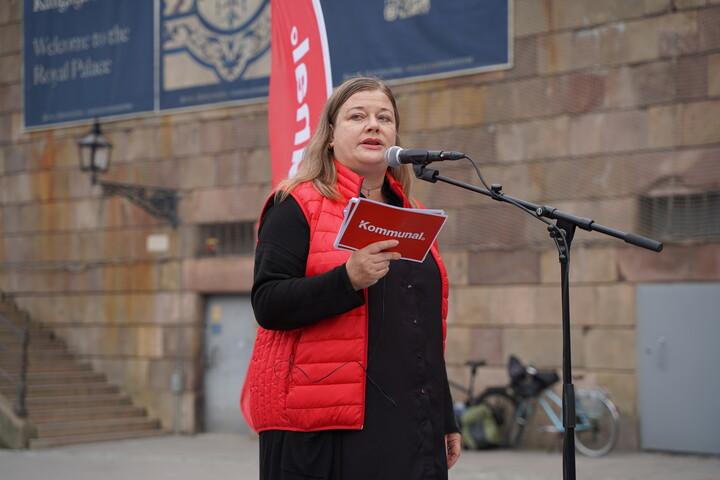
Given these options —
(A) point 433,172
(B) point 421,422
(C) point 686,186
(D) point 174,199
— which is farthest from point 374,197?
(D) point 174,199

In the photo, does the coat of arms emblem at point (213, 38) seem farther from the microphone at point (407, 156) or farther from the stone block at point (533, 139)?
the microphone at point (407, 156)

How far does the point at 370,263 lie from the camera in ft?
10.2

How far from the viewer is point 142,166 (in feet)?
50.4

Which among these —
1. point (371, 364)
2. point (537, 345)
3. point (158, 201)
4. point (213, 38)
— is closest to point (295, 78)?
point (371, 364)

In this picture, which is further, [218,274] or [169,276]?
[169,276]

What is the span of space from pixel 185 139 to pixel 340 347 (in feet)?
39.4

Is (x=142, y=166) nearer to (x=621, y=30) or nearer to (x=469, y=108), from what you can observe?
(x=469, y=108)

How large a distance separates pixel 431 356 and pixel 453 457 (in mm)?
460

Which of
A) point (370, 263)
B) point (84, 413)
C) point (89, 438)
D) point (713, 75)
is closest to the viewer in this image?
point (370, 263)

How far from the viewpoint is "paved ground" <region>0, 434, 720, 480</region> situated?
397 inches

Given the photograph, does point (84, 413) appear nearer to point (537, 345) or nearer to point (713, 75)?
point (537, 345)

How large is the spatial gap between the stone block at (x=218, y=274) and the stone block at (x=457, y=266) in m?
2.86

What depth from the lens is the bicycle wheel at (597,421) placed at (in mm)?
11164

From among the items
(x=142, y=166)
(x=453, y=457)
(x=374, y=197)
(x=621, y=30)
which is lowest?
(x=453, y=457)
